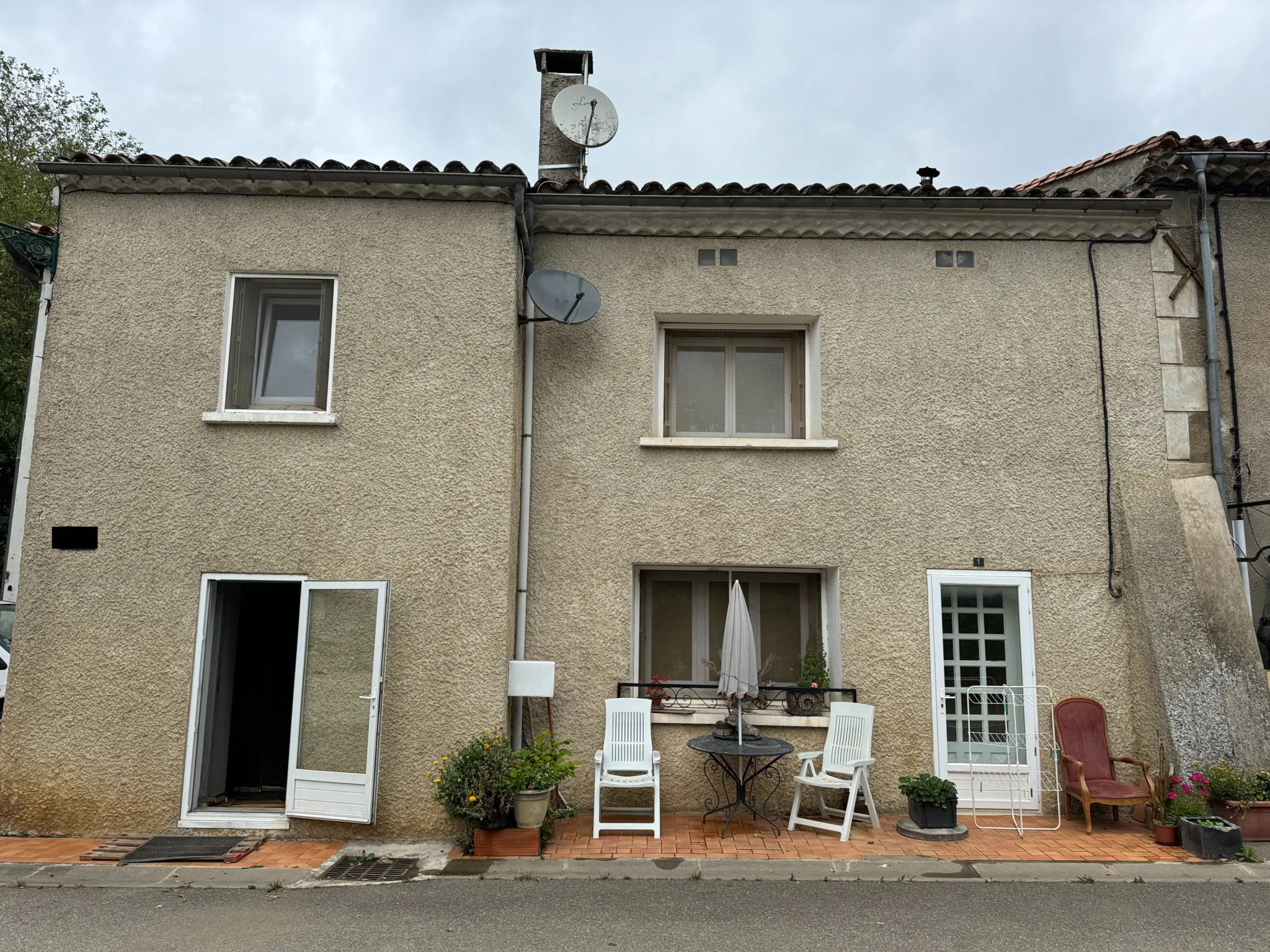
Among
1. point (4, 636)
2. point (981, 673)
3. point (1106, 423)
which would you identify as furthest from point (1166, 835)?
point (4, 636)

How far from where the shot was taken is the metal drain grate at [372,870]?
603 centimetres

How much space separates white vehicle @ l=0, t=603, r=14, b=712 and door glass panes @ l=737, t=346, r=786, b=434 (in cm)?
861

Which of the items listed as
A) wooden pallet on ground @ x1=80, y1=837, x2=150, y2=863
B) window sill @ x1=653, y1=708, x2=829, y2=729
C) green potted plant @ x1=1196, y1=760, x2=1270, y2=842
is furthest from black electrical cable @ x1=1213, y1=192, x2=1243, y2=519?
wooden pallet on ground @ x1=80, y1=837, x2=150, y2=863

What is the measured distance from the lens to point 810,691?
7.74m

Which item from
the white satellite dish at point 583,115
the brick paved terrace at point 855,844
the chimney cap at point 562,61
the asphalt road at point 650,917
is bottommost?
the asphalt road at point 650,917

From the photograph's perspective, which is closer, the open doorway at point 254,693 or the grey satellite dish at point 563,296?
the grey satellite dish at point 563,296

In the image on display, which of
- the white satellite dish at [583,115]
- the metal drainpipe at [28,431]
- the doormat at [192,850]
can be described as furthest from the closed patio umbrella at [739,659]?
the metal drainpipe at [28,431]

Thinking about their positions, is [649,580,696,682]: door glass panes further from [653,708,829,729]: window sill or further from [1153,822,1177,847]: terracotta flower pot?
[1153,822,1177,847]: terracotta flower pot

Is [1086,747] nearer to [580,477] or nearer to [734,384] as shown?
[734,384]

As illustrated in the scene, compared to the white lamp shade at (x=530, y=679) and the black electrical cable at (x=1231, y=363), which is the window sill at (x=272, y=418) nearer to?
the white lamp shade at (x=530, y=679)

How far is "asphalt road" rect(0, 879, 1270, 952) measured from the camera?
4957 millimetres

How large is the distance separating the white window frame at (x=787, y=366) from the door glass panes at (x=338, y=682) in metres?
2.94

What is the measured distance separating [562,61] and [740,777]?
807cm

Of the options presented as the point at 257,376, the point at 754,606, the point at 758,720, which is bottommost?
the point at 758,720
